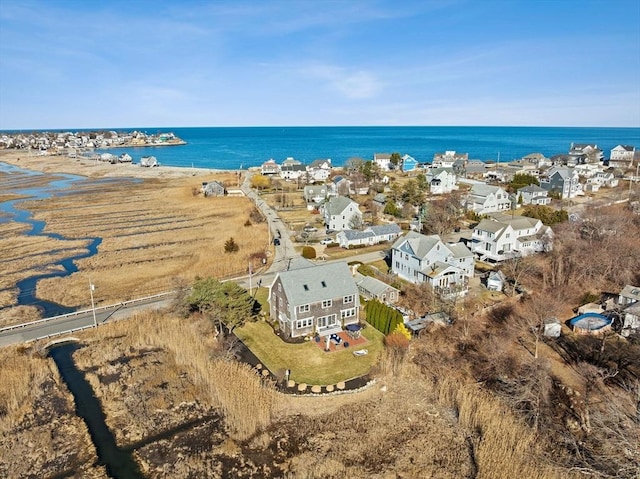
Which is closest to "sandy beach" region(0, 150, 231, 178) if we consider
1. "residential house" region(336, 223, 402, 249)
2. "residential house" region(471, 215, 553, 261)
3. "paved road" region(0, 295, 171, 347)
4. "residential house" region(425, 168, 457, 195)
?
"residential house" region(425, 168, 457, 195)

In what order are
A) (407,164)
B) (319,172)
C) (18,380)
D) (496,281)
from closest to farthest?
1. (18,380)
2. (496,281)
3. (319,172)
4. (407,164)

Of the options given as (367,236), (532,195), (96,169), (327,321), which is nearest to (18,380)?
(327,321)

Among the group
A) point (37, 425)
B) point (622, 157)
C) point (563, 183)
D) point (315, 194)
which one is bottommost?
point (37, 425)

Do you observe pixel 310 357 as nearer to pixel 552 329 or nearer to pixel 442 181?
pixel 552 329

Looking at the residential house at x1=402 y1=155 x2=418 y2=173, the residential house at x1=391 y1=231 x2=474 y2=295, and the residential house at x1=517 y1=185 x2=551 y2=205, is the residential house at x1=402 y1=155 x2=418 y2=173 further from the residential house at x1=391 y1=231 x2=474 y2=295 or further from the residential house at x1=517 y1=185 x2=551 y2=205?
the residential house at x1=391 y1=231 x2=474 y2=295

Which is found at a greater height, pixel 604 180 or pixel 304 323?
pixel 604 180

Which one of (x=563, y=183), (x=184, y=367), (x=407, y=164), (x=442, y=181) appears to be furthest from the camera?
(x=407, y=164)

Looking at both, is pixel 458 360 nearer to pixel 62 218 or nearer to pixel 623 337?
pixel 623 337
